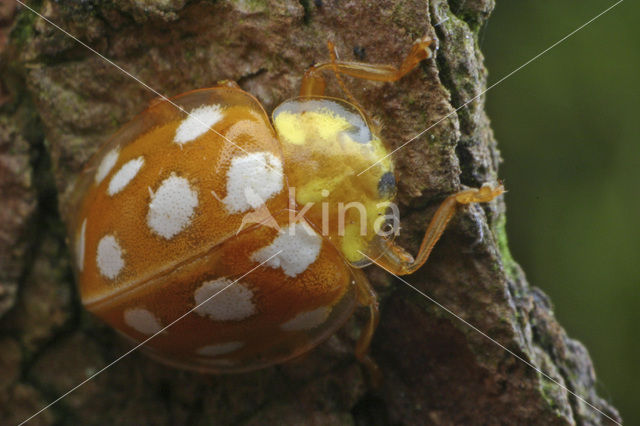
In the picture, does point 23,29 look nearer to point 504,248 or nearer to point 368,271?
point 368,271

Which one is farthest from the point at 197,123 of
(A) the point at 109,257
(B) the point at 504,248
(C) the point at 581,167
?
(C) the point at 581,167

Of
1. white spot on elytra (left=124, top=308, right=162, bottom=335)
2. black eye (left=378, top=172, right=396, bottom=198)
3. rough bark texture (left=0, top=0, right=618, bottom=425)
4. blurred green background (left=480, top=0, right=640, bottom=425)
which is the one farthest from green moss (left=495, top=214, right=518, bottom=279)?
white spot on elytra (left=124, top=308, right=162, bottom=335)

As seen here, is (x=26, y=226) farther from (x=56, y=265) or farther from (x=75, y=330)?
(x=75, y=330)

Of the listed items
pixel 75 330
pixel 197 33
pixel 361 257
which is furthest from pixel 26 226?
pixel 361 257

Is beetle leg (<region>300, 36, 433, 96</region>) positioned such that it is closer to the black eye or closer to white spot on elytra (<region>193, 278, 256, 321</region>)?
the black eye

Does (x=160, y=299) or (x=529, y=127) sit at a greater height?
(x=529, y=127)

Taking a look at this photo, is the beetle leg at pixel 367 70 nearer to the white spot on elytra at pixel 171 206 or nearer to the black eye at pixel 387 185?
the black eye at pixel 387 185
